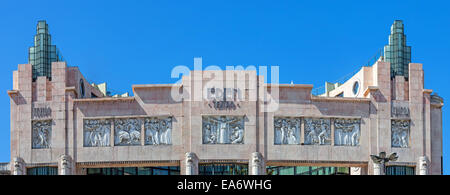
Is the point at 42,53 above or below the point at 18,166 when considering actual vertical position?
above

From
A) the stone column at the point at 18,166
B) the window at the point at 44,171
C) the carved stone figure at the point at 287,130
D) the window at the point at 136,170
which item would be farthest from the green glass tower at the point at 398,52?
the stone column at the point at 18,166

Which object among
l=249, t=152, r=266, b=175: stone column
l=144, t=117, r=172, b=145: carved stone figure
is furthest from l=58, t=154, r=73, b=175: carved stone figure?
l=249, t=152, r=266, b=175: stone column

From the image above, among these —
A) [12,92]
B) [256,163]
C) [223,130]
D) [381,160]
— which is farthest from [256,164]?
[12,92]

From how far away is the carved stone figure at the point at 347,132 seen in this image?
50.8m

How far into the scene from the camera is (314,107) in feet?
167

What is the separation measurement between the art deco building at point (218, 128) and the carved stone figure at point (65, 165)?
0.06 meters

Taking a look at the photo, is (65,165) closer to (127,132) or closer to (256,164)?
(127,132)

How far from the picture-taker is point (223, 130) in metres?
50.2

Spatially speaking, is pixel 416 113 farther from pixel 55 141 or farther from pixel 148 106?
pixel 55 141

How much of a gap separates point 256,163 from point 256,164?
0.20 feet
